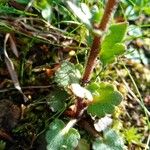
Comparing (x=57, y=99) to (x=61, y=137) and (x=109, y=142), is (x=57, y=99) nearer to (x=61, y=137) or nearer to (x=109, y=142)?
(x=61, y=137)

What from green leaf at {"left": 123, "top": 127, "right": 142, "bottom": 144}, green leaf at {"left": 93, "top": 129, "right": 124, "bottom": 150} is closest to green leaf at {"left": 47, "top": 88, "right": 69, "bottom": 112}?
green leaf at {"left": 93, "top": 129, "right": 124, "bottom": 150}

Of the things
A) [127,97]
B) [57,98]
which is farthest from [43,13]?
[127,97]

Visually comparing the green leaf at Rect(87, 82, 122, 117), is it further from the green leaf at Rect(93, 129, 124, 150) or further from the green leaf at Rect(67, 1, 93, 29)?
the green leaf at Rect(67, 1, 93, 29)

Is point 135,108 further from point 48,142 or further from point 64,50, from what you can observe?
point 48,142

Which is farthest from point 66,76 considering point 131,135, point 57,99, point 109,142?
point 131,135

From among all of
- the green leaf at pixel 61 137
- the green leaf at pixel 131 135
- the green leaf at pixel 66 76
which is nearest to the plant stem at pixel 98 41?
the green leaf at pixel 66 76

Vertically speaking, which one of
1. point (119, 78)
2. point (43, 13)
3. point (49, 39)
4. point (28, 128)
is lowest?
point (28, 128)
